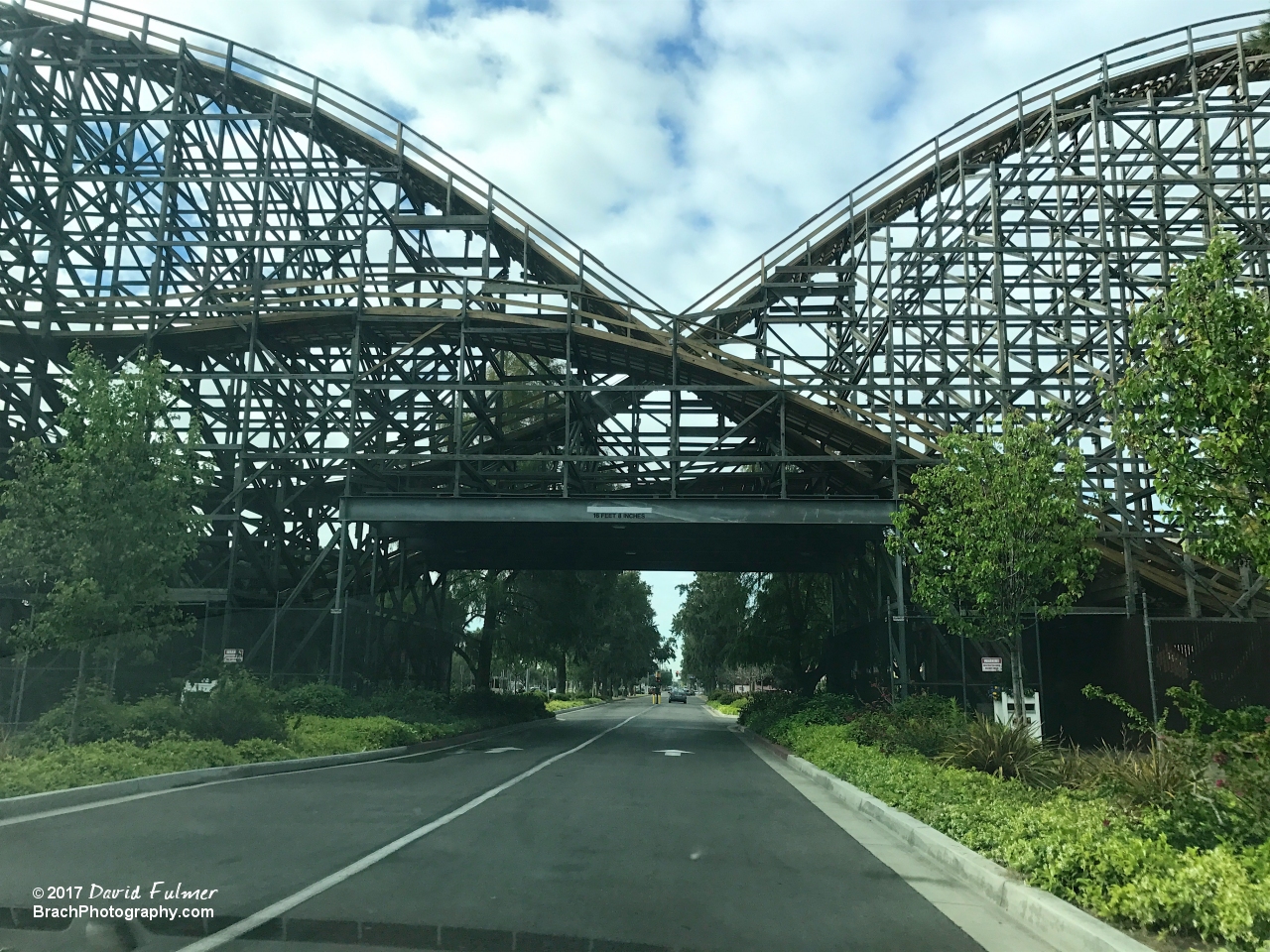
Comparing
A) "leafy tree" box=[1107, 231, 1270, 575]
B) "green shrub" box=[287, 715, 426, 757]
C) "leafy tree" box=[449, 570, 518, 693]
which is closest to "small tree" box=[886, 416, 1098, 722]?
"leafy tree" box=[1107, 231, 1270, 575]

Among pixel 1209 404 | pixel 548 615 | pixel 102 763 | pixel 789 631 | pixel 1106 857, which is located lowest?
pixel 102 763

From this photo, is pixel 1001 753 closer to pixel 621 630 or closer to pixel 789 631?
pixel 789 631

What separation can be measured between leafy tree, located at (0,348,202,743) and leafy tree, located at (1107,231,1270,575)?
15557 millimetres

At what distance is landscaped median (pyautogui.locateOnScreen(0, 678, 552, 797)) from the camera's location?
14422 mm

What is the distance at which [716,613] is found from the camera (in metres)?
54.8

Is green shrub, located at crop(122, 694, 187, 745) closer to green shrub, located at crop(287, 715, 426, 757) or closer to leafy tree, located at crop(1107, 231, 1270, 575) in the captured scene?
green shrub, located at crop(287, 715, 426, 757)

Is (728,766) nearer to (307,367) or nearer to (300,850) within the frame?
(300,850)

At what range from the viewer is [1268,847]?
712 centimetres

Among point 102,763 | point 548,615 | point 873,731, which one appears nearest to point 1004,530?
point 873,731

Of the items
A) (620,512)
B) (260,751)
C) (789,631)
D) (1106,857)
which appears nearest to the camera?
(1106,857)

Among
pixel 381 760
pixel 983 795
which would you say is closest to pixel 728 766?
pixel 381 760

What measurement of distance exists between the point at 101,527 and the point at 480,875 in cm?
1216

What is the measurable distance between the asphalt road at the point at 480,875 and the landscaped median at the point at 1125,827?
63cm

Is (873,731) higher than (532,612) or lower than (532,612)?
lower
